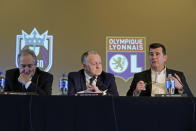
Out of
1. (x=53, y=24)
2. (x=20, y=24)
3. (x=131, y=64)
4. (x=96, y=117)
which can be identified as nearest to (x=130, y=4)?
(x=131, y=64)

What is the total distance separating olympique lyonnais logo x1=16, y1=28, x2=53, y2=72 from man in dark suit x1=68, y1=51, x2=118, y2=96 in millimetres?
1778

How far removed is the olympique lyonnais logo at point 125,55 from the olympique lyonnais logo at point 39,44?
96cm

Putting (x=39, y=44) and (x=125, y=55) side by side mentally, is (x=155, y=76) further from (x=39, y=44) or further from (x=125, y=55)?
(x=39, y=44)

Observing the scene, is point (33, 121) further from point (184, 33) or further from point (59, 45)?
point (184, 33)

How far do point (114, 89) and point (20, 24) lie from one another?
2430 mm

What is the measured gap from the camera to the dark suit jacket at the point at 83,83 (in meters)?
2.99

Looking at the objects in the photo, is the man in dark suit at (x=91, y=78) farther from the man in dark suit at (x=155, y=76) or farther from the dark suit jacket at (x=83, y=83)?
the man in dark suit at (x=155, y=76)

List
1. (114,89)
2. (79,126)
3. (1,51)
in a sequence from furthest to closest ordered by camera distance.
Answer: (1,51) < (114,89) < (79,126)

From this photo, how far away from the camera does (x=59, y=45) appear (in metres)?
4.80

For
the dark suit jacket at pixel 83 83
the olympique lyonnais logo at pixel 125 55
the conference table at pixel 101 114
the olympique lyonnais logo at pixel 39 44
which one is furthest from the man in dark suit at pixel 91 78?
the olympique lyonnais logo at pixel 39 44

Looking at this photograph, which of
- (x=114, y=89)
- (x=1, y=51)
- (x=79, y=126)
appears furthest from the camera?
(x=1, y=51)

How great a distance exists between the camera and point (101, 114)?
1.88 metres

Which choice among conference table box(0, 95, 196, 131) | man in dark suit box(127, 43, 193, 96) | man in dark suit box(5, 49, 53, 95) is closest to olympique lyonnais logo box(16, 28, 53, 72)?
man in dark suit box(5, 49, 53, 95)

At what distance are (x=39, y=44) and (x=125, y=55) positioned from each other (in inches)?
56.5
